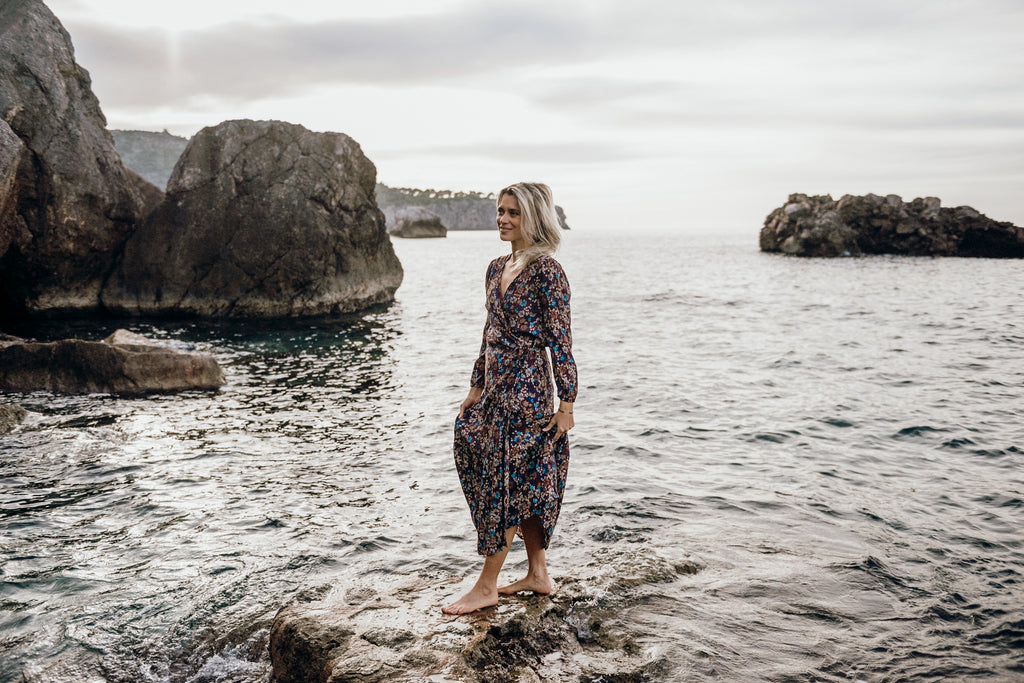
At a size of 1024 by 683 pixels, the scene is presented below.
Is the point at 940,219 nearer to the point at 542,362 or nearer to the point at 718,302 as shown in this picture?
the point at 718,302

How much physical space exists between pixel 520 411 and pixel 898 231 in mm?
74199

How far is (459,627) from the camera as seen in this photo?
4.18 m

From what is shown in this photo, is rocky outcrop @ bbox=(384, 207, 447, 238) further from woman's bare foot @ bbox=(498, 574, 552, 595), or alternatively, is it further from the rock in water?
woman's bare foot @ bbox=(498, 574, 552, 595)

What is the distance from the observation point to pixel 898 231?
2628 inches

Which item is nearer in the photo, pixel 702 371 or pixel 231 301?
pixel 702 371

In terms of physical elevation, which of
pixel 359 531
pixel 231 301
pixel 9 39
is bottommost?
pixel 359 531

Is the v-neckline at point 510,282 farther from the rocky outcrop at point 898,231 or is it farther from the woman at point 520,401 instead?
the rocky outcrop at point 898,231

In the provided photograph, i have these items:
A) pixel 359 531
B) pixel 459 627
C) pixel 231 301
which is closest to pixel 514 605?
pixel 459 627

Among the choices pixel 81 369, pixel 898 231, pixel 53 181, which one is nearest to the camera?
pixel 81 369

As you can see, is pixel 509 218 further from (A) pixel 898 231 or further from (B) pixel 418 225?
(B) pixel 418 225

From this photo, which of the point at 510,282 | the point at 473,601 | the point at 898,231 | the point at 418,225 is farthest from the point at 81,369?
the point at 418,225

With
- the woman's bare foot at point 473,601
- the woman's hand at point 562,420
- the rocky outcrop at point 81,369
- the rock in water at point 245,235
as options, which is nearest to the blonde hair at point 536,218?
the woman's hand at point 562,420

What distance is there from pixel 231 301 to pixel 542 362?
64.4 ft

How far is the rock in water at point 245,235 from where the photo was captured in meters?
21.7
